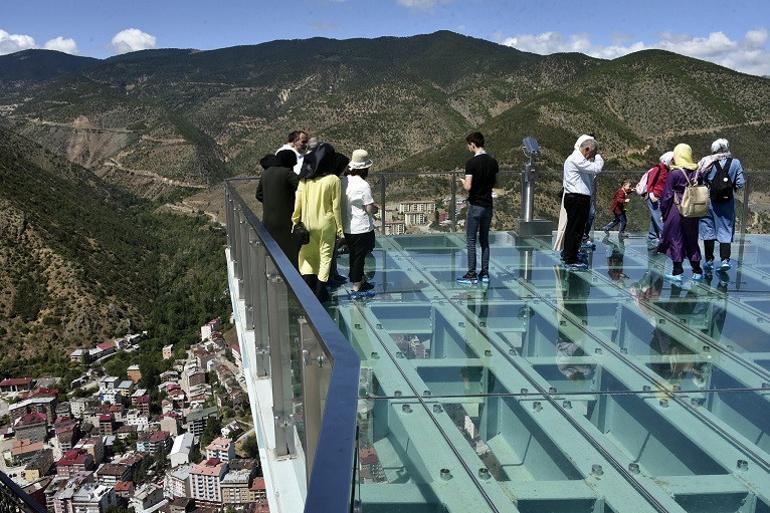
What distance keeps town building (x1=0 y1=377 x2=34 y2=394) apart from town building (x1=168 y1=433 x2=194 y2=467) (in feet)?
53.8

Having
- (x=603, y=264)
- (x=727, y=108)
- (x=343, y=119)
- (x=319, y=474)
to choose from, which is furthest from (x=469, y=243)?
(x=343, y=119)

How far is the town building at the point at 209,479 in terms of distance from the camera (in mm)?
35000

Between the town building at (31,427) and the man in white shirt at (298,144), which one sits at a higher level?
the man in white shirt at (298,144)

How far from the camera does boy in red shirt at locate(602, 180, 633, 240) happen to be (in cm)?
962

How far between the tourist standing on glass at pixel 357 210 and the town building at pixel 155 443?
140 feet

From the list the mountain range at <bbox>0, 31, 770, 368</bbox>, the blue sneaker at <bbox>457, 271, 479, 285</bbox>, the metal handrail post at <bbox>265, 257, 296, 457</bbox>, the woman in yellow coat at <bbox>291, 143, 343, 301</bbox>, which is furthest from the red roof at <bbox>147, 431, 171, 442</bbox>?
Answer: the metal handrail post at <bbox>265, 257, 296, 457</bbox>

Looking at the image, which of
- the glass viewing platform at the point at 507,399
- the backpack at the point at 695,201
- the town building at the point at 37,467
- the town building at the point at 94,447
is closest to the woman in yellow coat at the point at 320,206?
the glass viewing platform at the point at 507,399

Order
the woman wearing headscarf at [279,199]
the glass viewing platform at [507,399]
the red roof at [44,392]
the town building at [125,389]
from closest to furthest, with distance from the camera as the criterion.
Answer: the glass viewing platform at [507,399] → the woman wearing headscarf at [279,199] → the red roof at [44,392] → the town building at [125,389]

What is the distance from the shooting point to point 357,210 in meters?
6.13

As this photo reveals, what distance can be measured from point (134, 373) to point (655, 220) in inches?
2081

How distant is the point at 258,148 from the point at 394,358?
144 metres

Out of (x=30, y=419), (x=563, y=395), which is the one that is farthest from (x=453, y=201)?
(x=30, y=419)

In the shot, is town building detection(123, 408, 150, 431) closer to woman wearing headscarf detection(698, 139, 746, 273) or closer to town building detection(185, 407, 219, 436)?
town building detection(185, 407, 219, 436)

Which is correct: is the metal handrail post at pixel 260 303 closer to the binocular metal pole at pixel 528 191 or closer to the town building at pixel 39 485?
the binocular metal pole at pixel 528 191
